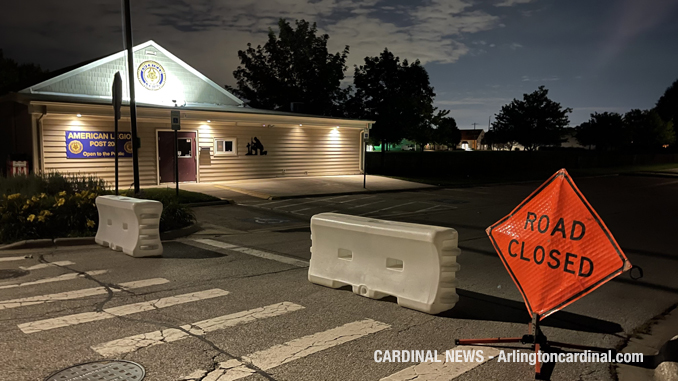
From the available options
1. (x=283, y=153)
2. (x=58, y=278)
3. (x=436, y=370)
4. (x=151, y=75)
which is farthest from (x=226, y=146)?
(x=436, y=370)

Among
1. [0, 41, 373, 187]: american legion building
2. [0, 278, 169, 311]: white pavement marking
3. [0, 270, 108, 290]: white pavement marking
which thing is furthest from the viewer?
[0, 41, 373, 187]: american legion building

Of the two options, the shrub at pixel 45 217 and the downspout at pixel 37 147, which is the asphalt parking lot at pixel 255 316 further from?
the downspout at pixel 37 147

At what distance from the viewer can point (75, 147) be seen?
18.6 metres

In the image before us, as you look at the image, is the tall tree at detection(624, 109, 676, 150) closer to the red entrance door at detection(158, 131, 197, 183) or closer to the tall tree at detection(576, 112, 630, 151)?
the tall tree at detection(576, 112, 630, 151)

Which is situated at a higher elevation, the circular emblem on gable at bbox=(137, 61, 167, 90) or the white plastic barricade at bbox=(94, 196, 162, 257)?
the circular emblem on gable at bbox=(137, 61, 167, 90)

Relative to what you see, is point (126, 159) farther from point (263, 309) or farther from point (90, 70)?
point (263, 309)

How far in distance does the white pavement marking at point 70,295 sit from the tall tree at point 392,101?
32635mm

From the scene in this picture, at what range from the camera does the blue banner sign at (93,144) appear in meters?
18.5

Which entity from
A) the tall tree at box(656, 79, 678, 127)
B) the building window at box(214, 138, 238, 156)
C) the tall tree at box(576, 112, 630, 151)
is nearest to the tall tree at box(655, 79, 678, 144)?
the tall tree at box(656, 79, 678, 127)

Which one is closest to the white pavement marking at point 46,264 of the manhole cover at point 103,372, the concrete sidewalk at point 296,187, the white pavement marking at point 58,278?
the white pavement marking at point 58,278

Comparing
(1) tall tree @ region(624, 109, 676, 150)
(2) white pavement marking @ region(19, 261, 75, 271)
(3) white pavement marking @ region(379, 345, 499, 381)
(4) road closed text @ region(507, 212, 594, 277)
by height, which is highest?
(1) tall tree @ region(624, 109, 676, 150)

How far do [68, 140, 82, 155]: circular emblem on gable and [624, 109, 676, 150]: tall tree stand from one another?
71.0 m

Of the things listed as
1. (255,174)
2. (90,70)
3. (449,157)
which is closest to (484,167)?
(449,157)

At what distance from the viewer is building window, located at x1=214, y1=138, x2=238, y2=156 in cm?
2269
